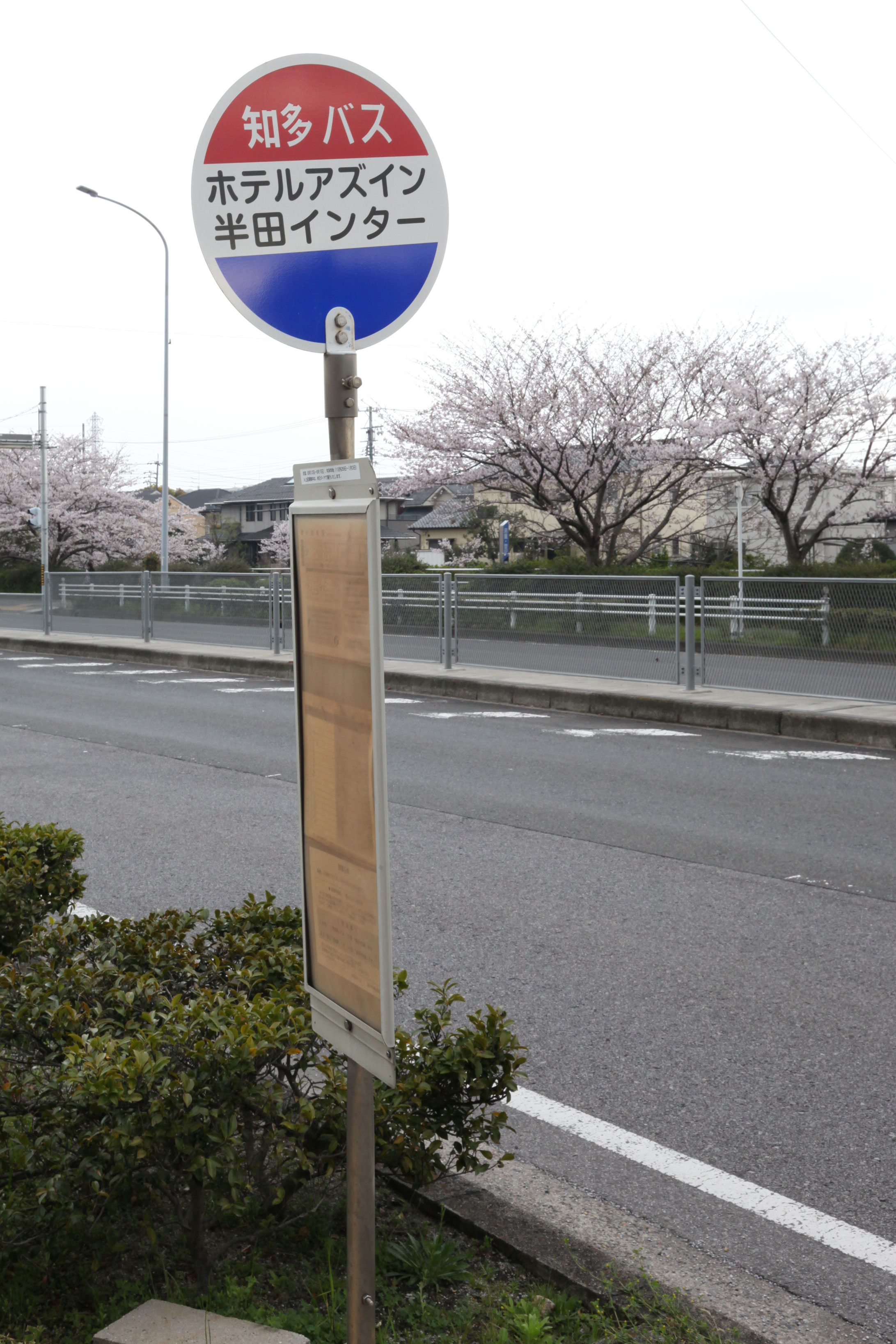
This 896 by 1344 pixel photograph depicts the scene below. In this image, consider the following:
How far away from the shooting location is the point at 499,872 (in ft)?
21.5

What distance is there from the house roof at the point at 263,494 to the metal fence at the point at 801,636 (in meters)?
76.4

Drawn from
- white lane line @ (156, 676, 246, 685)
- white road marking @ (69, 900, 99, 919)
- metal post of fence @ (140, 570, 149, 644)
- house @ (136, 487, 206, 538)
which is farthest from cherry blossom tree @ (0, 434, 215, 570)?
white road marking @ (69, 900, 99, 919)

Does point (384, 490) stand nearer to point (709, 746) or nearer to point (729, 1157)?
point (709, 746)

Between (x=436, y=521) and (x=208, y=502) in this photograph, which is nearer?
(x=436, y=521)

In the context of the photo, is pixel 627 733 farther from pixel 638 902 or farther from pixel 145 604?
pixel 145 604

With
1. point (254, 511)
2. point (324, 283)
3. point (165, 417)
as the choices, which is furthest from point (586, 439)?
point (254, 511)

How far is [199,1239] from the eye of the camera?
2562 mm

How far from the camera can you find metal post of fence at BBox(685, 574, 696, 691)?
13.6 m

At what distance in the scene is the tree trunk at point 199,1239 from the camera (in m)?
2.53

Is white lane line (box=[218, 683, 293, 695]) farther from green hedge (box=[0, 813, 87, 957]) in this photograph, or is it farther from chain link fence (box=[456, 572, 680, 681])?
green hedge (box=[0, 813, 87, 957])

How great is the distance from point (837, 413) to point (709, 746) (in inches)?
752

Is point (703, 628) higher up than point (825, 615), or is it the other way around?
point (825, 615)

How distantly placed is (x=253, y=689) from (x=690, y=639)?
6069 mm

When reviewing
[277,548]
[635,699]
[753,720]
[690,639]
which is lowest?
[753,720]
